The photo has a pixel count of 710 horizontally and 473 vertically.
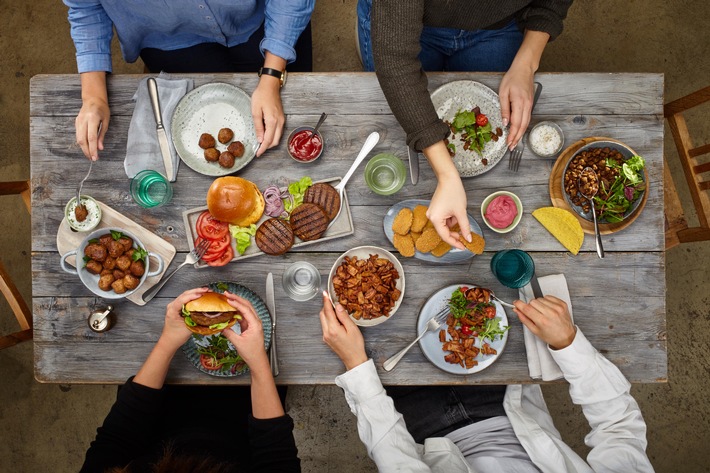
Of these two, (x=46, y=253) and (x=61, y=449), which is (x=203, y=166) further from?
(x=61, y=449)

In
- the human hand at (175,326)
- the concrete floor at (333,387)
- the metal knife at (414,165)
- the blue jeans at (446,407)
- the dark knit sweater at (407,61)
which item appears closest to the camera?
the dark knit sweater at (407,61)

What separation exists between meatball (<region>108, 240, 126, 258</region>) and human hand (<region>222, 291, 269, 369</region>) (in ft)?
1.46

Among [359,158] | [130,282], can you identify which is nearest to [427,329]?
A: [359,158]

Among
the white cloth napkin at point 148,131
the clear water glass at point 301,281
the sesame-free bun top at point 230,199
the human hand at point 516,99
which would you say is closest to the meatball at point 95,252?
the white cloth napkin at point 148,131

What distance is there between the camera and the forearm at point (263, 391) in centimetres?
182

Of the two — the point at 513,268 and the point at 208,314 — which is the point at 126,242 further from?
the point at 513,268

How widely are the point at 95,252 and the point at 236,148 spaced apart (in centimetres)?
67

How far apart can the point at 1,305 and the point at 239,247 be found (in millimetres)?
2477

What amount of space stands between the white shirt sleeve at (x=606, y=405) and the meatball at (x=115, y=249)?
1739 millimetres

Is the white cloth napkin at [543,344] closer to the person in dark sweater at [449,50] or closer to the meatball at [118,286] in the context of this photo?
the person in dark sweater at [449,50]

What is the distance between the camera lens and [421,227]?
1.85m

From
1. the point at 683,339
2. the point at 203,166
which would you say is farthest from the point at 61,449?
the point at 683,339

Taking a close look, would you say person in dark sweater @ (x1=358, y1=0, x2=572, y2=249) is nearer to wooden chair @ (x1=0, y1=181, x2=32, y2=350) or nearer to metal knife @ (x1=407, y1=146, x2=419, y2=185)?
metal knife @ (x1=407, y1=146, x2=419, y2=185)

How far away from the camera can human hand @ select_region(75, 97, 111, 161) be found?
1893mm
